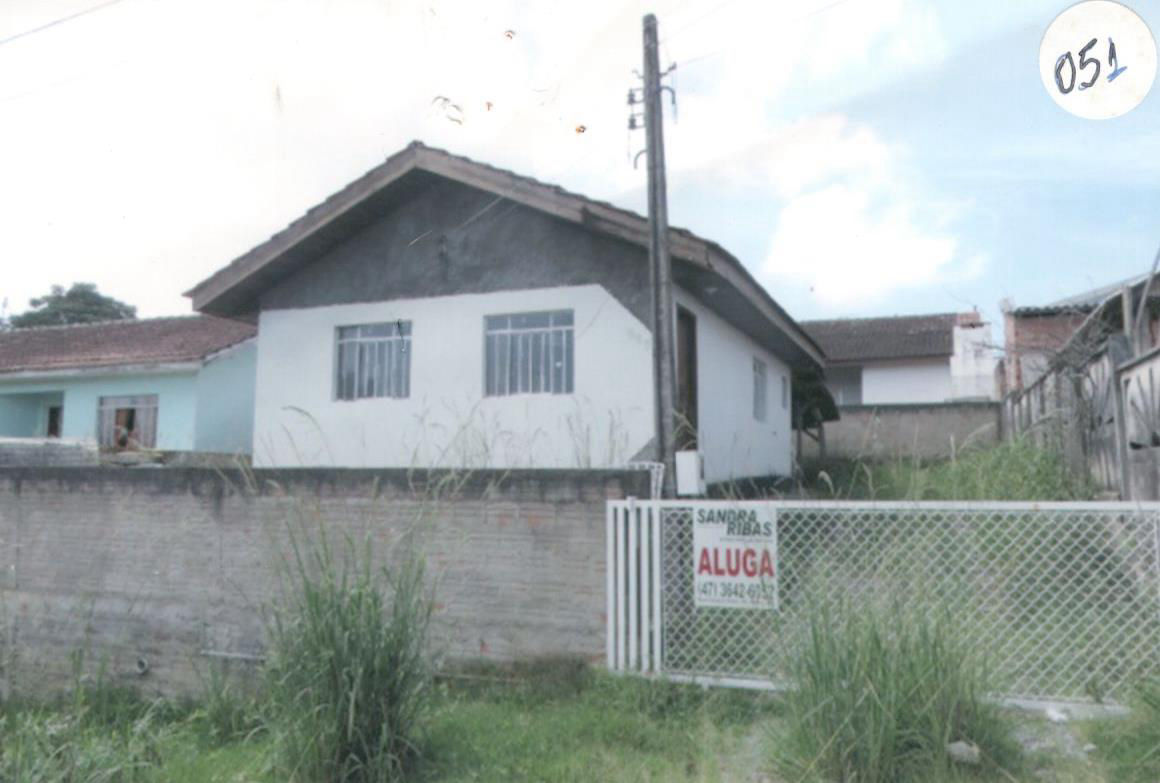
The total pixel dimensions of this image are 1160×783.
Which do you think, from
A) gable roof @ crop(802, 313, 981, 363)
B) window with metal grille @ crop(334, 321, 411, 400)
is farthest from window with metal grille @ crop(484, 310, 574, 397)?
gable roof @ crop(802, 313, 981, 363)

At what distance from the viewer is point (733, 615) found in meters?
5.69

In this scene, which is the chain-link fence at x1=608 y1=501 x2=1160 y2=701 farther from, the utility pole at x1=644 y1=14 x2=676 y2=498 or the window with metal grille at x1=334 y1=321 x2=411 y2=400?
the window with metal grille at x1=334 y1=321 x2=411 y2=400

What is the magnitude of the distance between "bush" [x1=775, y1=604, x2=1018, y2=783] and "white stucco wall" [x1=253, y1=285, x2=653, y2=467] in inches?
186

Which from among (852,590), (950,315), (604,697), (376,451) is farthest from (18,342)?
(950,315)

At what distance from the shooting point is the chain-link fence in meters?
4.78

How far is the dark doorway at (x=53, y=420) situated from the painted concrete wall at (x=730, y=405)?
1492cm

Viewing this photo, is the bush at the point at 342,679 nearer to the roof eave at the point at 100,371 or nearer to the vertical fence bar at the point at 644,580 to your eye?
the vertical fence bar at the point at 644,580

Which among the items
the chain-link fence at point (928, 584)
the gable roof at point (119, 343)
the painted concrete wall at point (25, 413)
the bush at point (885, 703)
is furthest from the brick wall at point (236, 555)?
the painted concrete wall at point (25, 413)

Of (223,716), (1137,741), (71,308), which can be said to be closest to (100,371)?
(223,716)

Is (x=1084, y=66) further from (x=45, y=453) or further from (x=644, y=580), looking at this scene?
(x=45, y=453)

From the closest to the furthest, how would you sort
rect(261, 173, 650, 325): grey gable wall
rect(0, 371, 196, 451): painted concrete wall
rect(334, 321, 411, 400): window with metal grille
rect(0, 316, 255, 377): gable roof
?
1. rect(261, 173, 650, 325): grey gable wall
2. rect(334, 321, 411, 400): window with metal grille
3. rect(0, 371, 196, 451): painted concrete wall
4. rect(0, 316, 255, 377): gable roof

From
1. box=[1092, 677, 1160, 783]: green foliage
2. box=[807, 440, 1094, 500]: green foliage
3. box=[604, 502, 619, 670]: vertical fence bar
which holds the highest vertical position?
box=[807, 440, 1094, 500]: green foliage

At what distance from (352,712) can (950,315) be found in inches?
1225

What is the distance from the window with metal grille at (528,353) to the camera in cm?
1013
